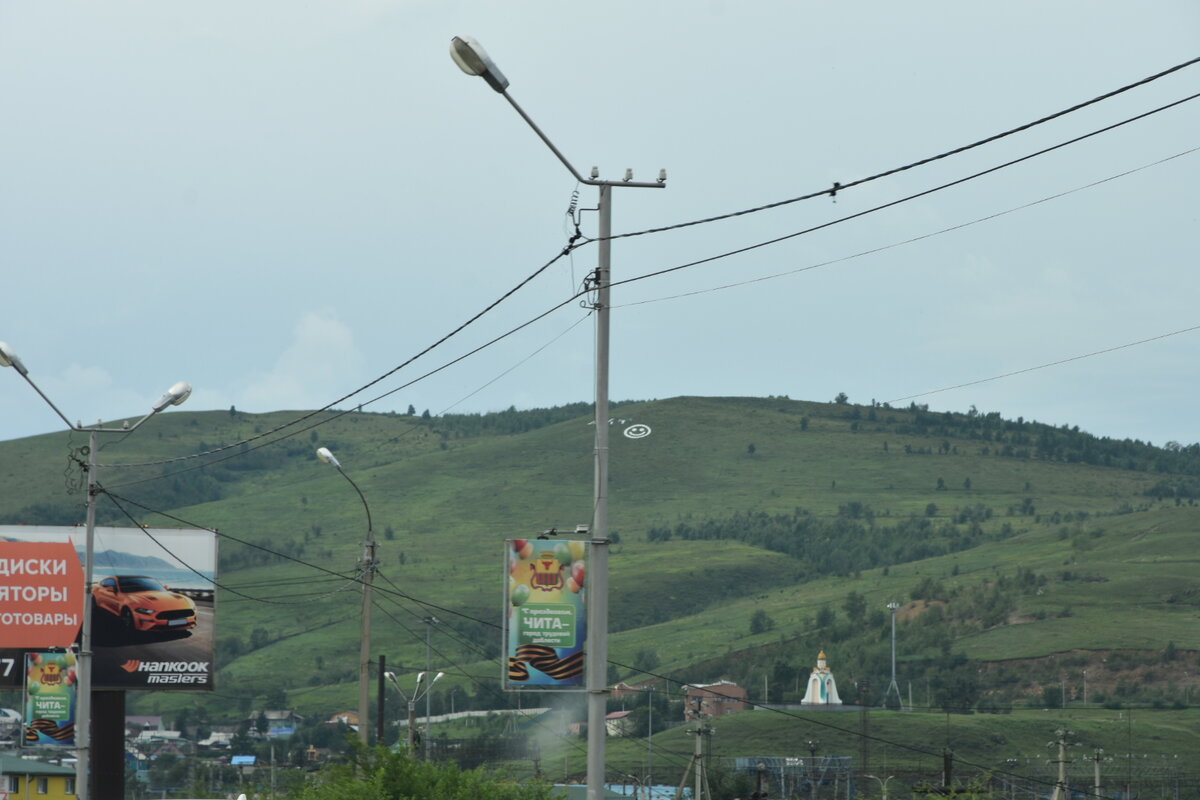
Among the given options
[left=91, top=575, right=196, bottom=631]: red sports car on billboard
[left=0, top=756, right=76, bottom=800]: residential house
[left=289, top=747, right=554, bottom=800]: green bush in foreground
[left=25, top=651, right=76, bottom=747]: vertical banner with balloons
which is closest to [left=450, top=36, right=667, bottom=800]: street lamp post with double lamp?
[left=289, top=747, right=554, bottom=800]: green bush in foreground

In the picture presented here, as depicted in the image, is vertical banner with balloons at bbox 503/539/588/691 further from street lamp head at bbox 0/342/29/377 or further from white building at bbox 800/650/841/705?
white building at bbox 800/650/841/705

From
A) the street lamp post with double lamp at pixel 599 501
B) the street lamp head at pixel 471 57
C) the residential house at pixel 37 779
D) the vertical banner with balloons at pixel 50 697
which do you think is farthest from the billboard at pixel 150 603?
the residential house at pixel 37 779

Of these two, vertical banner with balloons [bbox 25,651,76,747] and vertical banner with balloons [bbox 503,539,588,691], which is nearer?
vertical banner with balloons [bbox 503,539,588,691]

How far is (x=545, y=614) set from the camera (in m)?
24.4

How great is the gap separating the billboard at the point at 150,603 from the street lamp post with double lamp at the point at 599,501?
1578 inches

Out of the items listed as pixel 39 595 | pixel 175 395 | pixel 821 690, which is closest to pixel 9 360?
pixel 175 395

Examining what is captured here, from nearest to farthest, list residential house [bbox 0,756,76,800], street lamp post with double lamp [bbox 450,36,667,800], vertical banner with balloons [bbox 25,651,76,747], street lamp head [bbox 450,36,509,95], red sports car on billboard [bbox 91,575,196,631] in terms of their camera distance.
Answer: street lamp head [bbox 450,36,509,95] < street lamp post with double lamp [bbox 450,36,667,800] < vertical banner with balloons [bbox 25,651,76,747] < red sports car on billboard [bbox 91,575,196,631] < residential house [bbox 0,756,76,800]

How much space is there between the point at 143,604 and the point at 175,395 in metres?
30.8

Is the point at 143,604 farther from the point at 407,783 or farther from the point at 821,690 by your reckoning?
the point at 821,690

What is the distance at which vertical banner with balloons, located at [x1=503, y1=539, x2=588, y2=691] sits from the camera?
76.6ft

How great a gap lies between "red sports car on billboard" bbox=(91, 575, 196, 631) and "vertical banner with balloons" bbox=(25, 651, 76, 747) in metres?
2.48

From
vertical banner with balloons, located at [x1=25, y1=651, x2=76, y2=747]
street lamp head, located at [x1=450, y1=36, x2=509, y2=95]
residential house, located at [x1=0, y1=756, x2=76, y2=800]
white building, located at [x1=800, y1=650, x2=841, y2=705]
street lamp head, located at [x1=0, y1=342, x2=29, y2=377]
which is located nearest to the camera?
street lamp head, located at [x1=450, y1=36, x2=509, y2=95]

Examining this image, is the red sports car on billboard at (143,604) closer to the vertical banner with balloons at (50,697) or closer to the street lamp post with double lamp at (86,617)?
the vertical banner with balloons at (50,697)

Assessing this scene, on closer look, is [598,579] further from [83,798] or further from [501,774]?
[83,798]
